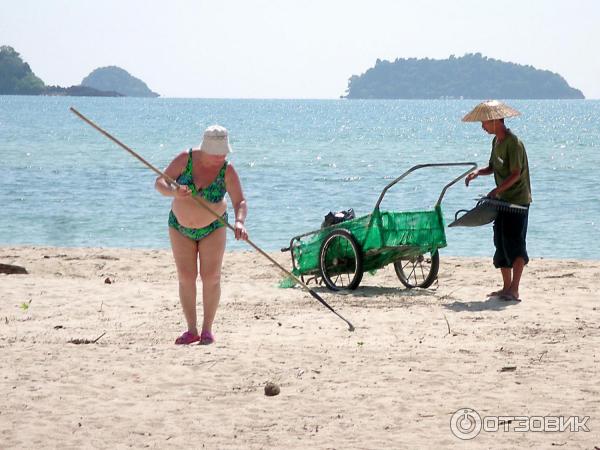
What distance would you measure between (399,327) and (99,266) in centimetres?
554

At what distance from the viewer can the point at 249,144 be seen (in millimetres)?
54250

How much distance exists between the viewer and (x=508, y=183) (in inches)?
363

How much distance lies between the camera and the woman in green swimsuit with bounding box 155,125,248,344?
280 inches

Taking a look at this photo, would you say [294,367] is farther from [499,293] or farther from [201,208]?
[499,293]

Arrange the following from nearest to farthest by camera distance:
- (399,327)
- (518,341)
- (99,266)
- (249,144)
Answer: (518,341), (399,327), (99,266), (249,144)

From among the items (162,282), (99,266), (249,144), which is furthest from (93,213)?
(249,144)

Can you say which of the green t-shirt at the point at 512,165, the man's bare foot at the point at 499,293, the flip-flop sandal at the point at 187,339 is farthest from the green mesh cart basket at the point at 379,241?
the flip-flop sandal at the point at 187,339

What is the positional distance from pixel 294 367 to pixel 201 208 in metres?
1.19

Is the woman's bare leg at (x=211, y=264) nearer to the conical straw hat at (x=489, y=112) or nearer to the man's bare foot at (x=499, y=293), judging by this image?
the conical straw hat at (x=489, y=112)

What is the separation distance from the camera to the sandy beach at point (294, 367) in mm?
5672

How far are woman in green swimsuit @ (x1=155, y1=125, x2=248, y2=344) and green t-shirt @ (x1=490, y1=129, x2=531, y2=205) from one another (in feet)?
9.15

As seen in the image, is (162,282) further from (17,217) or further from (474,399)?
(17,217)

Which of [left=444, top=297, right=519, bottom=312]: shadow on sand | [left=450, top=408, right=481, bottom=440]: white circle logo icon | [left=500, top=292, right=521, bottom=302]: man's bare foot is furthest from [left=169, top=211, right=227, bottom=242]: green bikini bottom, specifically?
[left=500, top=292, right=521, bottom=302]: man's bare foot

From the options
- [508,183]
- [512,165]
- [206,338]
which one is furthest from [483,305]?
[206,338]
